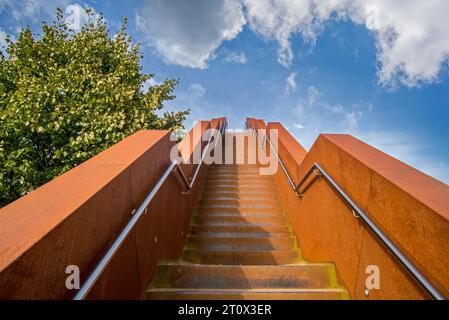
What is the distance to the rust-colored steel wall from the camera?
116 centimetres

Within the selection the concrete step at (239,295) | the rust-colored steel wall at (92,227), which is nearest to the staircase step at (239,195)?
the rust-colored steel wall at (92,227)

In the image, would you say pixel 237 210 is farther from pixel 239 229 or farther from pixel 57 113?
pixel 57 113

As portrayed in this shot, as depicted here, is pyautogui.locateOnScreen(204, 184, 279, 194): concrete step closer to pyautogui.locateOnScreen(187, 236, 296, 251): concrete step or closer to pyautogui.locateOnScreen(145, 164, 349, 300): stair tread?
pyautogui.locateOnScreen(145, 164, 349, 300): stair tread

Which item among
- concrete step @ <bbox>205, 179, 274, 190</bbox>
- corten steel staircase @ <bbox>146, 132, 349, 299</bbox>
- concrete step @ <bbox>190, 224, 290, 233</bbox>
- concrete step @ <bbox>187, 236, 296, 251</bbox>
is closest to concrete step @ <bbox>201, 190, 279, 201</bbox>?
corten steel staircase @ <bbox>146, 132, 349, 299</bbox>

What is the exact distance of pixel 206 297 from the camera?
2.20 m

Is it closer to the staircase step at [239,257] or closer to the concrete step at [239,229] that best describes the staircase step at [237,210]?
the concrete step at [239,229]

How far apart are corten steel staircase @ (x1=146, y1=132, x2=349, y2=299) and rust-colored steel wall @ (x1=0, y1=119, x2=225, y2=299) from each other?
1.43 feet

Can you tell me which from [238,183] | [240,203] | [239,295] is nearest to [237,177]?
[238,183]

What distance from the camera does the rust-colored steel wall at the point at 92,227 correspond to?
45.5 inches

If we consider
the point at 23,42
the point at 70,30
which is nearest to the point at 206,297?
the point at 23,42

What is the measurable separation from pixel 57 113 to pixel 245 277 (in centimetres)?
504

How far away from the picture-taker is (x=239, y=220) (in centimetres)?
446

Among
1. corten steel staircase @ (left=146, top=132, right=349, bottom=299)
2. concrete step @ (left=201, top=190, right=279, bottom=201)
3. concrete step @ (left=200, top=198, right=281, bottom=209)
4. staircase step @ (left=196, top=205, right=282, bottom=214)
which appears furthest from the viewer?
concrete step @ (left=201, top=190, right=279, bottom=201)

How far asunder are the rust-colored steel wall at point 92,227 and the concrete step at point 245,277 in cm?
23
